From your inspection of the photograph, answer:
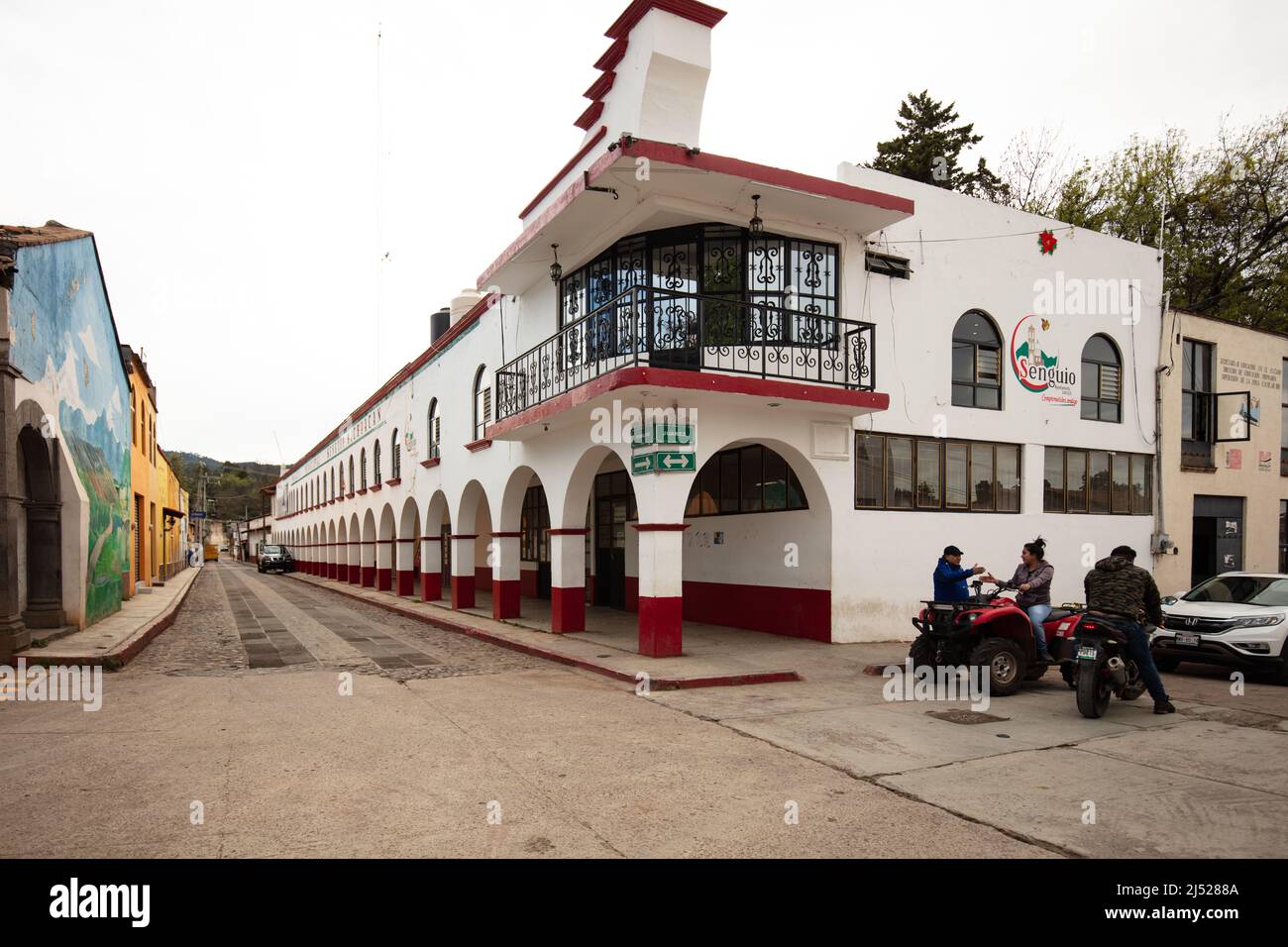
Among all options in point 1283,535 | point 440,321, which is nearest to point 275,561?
point 440,321

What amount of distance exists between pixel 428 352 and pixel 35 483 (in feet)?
38.3

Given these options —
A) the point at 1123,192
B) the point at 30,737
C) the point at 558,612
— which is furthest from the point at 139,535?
the point at 1123,192

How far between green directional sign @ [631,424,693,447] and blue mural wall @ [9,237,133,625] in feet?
27.0

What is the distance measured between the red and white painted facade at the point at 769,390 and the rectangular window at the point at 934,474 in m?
0.21

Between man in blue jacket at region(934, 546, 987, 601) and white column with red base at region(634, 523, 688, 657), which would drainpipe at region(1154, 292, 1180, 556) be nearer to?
man in blue jacket at region(934, 546, 987, 601)

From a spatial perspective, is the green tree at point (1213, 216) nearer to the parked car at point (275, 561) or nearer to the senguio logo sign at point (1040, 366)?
the senguio logo sign at point (1040, 366)

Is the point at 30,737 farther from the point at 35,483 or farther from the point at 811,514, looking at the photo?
the point at 811,514

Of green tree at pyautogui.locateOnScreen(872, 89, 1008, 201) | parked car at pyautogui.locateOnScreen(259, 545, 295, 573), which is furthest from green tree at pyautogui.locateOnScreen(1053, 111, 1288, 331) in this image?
parked car at pyautogui.locateOnScreen(259, 545, 295, 573)

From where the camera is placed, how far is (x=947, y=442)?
14.7 meters

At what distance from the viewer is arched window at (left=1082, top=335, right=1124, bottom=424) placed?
16672 millimetres

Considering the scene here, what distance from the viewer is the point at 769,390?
11.5m

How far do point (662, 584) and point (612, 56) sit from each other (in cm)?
820

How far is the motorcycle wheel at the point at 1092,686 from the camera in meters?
8.08

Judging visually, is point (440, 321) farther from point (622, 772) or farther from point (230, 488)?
point (230, 488)
